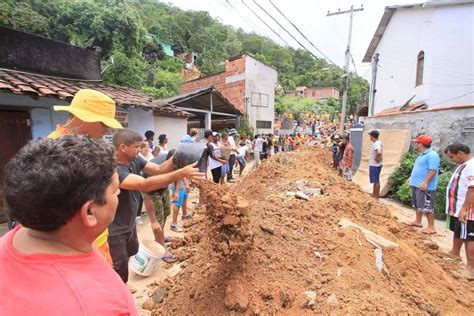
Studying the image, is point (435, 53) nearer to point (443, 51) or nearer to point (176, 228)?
point (443, 51)

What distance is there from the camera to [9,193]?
2.74ft

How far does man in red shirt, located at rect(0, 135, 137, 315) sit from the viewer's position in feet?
2.55

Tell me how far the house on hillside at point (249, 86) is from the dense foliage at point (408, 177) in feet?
44.7

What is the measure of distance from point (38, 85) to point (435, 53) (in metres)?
17.3

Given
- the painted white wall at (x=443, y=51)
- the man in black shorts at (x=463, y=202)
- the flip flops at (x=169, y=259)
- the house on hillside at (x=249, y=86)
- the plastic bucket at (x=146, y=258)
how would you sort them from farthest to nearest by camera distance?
the house on hillside at (x=249, y=86)
the painted white wall at (x=443, y=51)
the flip flops at (x=169, y=259)
the man in black shorts at (x=463, y=202)
the plastic bucket at (x=146, y=258)

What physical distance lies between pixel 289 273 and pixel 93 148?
250 centimetres

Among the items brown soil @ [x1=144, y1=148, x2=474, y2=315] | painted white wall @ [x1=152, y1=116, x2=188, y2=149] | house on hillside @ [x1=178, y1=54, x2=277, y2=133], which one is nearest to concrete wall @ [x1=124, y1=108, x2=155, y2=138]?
painted white wall @ [x1=152, y1=116, x2=188, y2=149]

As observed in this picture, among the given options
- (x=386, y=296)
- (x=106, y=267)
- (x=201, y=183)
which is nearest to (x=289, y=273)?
(x=386, y=296)

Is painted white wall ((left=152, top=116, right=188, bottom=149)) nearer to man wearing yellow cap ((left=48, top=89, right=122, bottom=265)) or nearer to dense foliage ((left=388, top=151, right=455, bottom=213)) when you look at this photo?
dense foliage ((left=388, top=151, right=455, bottom=213))

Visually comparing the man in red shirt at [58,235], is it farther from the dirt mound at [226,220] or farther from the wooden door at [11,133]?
the wooden door at [11,133]

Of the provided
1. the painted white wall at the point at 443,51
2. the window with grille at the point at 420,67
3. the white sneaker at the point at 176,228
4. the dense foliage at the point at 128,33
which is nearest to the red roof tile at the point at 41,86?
the white sneaker at the point at 176,228

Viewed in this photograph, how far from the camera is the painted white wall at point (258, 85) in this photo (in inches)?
830

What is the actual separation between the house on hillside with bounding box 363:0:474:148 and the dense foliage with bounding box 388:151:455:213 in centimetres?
91

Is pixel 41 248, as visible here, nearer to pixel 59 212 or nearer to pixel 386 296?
pixel 59 212
